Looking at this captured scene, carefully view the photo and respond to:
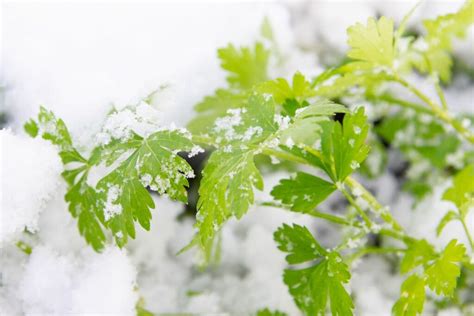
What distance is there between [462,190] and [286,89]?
1.34ft

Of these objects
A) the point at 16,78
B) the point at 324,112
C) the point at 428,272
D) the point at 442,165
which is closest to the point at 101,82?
the point at 16,78

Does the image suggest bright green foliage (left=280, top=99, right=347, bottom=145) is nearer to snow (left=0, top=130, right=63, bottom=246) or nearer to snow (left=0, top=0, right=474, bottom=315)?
snow (left=0, top=0, right=474, bottom=315)

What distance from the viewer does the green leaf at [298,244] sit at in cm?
92

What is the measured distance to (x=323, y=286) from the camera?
884 millimetres

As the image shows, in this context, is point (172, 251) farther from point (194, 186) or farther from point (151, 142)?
point (151, 142)

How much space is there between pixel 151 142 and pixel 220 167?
0.12 metres

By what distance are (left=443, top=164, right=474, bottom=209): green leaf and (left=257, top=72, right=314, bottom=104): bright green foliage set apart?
36cm

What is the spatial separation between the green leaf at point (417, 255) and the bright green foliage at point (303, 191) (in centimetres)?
21

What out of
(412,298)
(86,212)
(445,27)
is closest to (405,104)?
(445,27)

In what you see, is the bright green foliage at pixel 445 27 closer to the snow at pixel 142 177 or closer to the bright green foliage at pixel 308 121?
the snow at pixel 142 177

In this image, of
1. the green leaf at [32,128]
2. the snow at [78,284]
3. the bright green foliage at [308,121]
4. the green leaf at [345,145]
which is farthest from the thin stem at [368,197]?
the green leaf at [32,128]

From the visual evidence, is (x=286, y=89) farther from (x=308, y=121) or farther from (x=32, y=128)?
(x=32, y=128)

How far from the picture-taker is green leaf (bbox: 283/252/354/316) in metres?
0.84

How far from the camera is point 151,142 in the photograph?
32.8 inches
